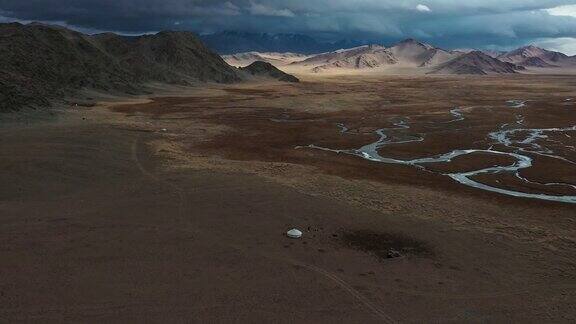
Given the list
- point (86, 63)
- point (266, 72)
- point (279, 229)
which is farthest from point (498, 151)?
point (266, 72)

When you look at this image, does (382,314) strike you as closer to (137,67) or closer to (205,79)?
(137,67)

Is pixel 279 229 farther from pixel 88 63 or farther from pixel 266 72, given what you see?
pixel 266 72

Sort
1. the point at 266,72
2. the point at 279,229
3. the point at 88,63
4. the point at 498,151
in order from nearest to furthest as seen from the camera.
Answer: the point at 279,229 < the point at 498,151 < the point at 88,63 < the point at 266,72

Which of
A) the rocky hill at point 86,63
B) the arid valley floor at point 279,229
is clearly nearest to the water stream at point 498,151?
the arid valley floor at point 279,229

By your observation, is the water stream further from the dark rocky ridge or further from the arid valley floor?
the dark rocky ridge

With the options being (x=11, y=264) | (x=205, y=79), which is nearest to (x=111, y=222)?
(x=11, y=264)


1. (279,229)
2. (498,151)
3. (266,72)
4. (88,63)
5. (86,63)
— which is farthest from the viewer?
(266,72)

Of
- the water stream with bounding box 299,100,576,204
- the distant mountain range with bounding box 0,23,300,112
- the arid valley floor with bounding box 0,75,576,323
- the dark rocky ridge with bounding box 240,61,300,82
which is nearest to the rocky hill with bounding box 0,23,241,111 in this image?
the distant mountain range with bounding box 0,23,300,112
